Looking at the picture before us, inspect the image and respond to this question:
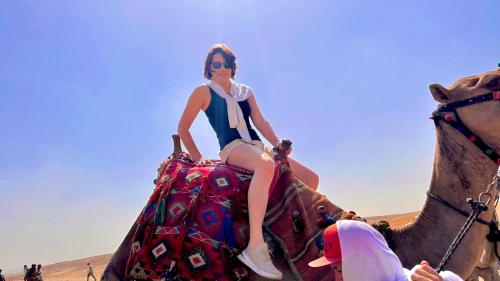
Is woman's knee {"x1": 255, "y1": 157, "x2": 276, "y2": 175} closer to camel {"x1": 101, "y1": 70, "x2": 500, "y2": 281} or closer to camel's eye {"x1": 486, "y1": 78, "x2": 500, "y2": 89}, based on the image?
camel {"x1": 101, "y1": 70, "x2": 500, "y2": 281}

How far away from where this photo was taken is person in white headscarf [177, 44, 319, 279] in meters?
3.63

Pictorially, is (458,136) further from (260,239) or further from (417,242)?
(260,239)

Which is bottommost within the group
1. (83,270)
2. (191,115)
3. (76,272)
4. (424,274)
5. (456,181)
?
(424,274)

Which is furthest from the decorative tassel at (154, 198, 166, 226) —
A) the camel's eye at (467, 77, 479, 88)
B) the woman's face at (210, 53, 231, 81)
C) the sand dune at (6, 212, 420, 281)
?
the sand dune at (6, 212, 420, 281)

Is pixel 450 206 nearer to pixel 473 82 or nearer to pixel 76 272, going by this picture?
pixel 473 82

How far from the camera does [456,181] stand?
359cm

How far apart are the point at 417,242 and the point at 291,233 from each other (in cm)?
106

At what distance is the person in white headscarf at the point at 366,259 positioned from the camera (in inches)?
78.6

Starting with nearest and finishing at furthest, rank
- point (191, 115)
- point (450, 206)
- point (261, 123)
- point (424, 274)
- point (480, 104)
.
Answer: point (424, 274), point (480, 104), point (450, 206), point (191, 115), point (261, 123)

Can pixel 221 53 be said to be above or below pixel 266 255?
above

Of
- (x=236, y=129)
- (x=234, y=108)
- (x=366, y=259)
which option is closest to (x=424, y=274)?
(x=366, y=259)

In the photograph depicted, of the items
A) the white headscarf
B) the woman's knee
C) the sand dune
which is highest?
the sand dune

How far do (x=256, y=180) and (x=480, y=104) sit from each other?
1891 mm

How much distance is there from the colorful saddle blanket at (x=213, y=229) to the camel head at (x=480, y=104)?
1.31 metres
